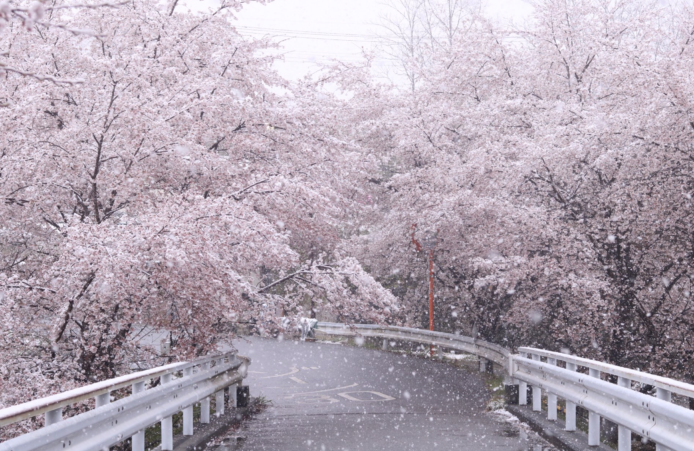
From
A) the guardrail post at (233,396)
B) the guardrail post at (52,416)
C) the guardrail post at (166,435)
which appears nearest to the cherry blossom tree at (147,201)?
the guardrail post at (233,396)

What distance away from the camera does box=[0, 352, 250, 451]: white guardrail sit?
446 centimetres

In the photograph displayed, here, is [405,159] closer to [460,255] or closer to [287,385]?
[460,255]

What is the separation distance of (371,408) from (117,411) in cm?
705

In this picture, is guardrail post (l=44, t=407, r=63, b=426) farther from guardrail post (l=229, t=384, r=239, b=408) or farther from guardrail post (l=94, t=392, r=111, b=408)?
guardrail post (l=229, t=384, r=239, b=408)

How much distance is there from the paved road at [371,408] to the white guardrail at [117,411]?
860 mm

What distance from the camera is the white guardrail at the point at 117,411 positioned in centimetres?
446

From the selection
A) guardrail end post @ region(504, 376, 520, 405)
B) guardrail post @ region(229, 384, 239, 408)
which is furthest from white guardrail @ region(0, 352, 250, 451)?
guardrail end post @ region(504, 376, 520, 405)

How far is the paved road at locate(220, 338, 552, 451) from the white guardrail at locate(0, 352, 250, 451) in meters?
0.86

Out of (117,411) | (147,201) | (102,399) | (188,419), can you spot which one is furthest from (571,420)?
(147,201)

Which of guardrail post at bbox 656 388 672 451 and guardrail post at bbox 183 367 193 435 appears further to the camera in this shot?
guardrail post at bbox 183 367 193 435

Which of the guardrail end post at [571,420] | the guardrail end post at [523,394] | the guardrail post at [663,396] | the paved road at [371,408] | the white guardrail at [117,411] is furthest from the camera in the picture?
the guardrail end post at [523,394]

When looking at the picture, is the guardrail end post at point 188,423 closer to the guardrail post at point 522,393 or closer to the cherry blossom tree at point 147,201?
the cherry blossom tree at point 147,201

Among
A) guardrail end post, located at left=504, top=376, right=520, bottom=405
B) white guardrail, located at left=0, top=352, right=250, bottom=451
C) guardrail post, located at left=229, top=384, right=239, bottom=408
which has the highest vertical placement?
white guardrail, located at left=0, top=352, right=250, bottom=451

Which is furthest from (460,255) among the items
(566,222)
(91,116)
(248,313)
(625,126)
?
(91,116)
